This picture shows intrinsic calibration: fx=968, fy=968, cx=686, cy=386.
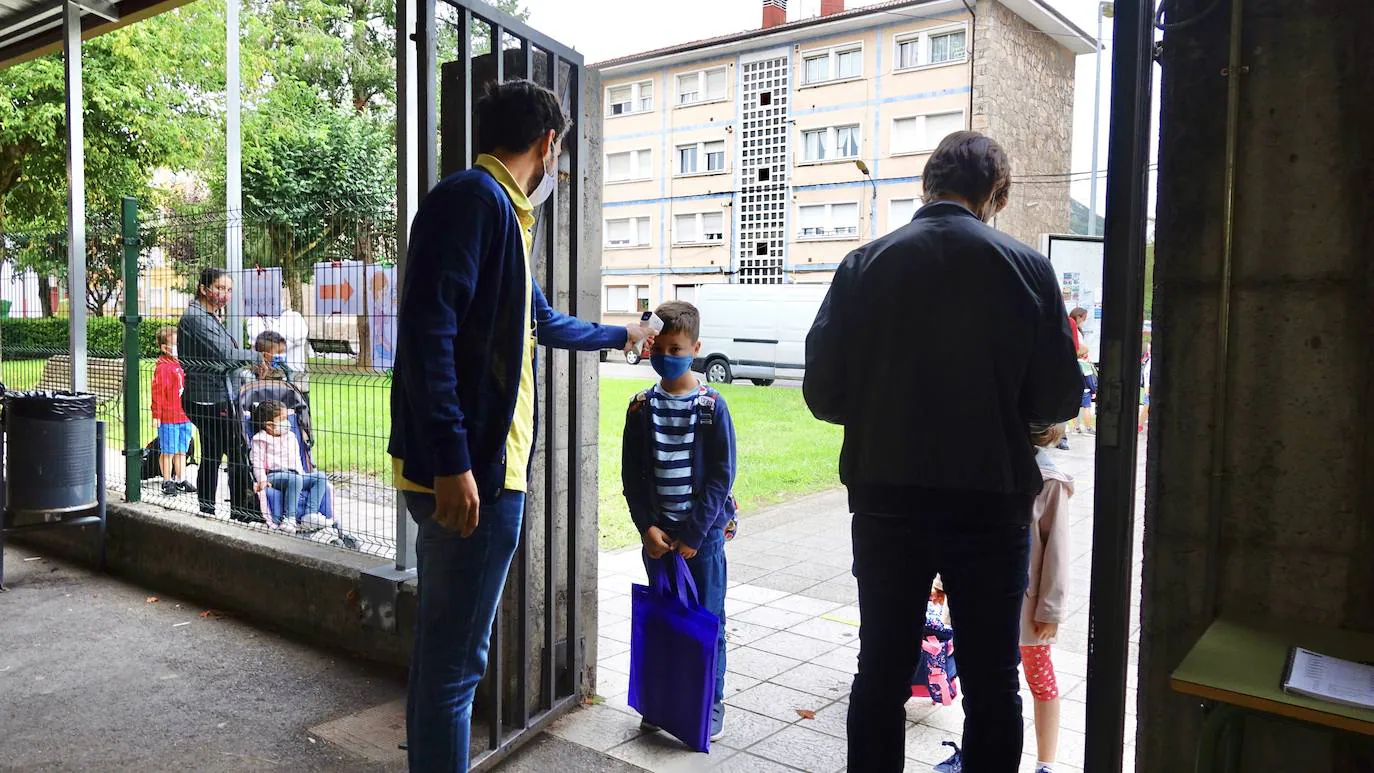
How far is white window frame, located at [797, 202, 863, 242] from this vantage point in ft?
112

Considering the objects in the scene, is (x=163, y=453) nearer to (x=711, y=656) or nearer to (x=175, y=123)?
(x=711, y=656)

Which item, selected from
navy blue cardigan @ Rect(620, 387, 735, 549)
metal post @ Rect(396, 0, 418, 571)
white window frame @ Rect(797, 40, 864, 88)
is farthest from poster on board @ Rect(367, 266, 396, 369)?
white window frame @ Rect(797, 40, 864, 88)

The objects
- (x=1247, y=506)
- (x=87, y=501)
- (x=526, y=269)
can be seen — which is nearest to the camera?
(x=1247, y=506)

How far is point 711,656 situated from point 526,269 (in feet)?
5.21

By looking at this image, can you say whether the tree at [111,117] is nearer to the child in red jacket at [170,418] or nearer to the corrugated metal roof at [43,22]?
the corrugated metal roof at [43,22]

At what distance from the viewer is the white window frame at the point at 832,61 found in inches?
1361

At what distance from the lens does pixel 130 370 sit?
245 inches

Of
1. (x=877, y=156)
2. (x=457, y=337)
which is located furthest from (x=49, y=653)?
(x=877, y=156)

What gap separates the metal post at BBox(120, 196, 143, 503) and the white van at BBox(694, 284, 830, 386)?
1946 centimetres

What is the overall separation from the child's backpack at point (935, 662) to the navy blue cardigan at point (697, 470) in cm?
97

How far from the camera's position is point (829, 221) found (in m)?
35.2

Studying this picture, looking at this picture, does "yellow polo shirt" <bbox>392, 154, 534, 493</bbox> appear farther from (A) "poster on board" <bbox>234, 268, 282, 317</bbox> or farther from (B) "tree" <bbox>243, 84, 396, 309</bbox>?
(B) "tree" <bbox>243, 84, 396, 309</bbox>

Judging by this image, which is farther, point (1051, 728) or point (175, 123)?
point (175, 123)

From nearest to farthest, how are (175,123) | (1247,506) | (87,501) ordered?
(1247,506)
(87,501)
(175,123)
